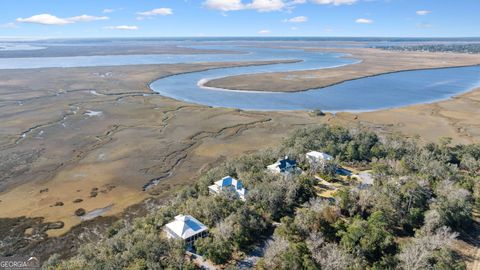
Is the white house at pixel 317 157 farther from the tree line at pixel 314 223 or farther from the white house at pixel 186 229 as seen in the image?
the white house at pixel 186 229

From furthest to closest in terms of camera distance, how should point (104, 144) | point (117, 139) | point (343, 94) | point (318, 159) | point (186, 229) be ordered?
1. point (343, 94)
2. point (117, 139)
3. point (104, 144)
4. point (318, 159)
5. point (186, 229)

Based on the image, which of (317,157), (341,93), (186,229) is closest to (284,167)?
(317,157)

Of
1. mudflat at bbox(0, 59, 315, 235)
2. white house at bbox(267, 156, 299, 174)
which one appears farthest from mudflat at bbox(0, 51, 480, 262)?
white house at bbox(267, 156, 299, 174)

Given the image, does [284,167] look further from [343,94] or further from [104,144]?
[343,94]

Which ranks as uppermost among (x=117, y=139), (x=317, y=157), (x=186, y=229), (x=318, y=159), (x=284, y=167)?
(x=318, y=159)

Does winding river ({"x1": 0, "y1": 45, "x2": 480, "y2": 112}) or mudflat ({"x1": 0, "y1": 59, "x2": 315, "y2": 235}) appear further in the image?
winding river ({"x1": 0, "y1": 45, "x2": 480, "y2": 112})

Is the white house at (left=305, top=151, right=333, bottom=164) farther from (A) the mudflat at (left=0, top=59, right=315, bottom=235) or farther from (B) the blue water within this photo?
(B) the blue water

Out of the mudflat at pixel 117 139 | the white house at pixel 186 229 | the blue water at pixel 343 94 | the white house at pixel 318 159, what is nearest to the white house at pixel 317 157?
the white house at pixel 318 159
